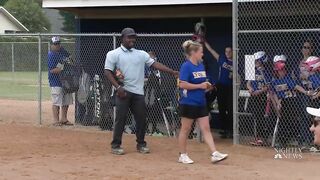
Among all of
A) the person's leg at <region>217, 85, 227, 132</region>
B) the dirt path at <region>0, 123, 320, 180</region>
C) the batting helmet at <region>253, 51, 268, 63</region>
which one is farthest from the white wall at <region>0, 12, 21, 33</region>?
the batting helmet at <region>253, 51, 268, 63</region>

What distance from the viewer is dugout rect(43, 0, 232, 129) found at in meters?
11.8

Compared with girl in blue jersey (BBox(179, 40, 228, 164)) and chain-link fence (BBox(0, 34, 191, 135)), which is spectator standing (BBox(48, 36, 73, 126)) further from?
girl in blue jersey (BBox(179, 40, 228, 164))

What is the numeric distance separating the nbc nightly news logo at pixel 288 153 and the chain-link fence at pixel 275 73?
11.1 inches

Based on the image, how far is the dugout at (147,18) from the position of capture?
11.8 meters

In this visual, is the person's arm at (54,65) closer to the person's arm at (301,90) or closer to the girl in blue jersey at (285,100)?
the girl in blue jersey at (285,100)

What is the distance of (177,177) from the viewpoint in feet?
24.7

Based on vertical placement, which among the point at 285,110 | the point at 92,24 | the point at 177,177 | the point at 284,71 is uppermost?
the point at 92,24

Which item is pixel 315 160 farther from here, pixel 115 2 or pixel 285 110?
pixel 115 2

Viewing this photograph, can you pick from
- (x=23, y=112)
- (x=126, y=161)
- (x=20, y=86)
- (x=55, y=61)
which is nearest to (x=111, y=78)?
(x=126, y=161)

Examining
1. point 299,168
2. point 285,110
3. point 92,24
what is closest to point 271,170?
point 299,168

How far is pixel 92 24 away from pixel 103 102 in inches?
88.8

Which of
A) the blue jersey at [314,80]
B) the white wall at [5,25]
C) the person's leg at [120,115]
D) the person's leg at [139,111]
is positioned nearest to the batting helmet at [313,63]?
the blue jersey at [314,80]

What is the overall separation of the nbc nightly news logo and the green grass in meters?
12.6

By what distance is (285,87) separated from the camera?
9.76 meters
